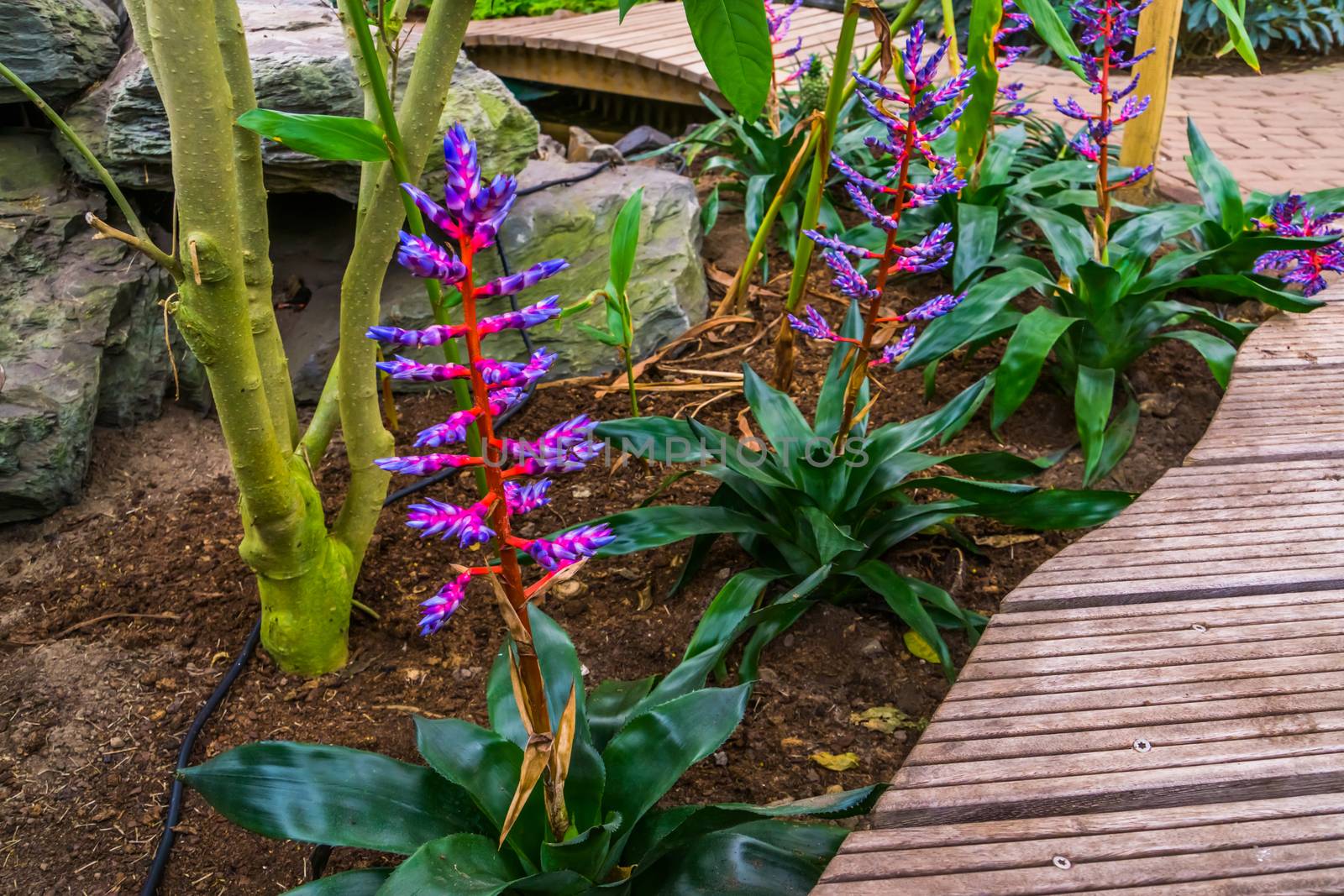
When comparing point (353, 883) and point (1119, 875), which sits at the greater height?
point (1119, 875)

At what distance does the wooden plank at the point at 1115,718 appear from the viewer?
48.3 inches

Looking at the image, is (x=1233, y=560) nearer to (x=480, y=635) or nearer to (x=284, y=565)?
(x=480, y=635)

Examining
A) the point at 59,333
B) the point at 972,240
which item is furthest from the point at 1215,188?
the point at 59,333

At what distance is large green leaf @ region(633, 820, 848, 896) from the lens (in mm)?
1307

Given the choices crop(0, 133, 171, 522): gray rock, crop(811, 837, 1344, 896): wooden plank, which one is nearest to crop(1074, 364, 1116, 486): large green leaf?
crop(811, 837, 1344, 896): wooden plank

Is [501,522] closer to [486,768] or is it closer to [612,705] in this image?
[486,768]

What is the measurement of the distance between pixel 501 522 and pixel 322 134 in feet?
2.23

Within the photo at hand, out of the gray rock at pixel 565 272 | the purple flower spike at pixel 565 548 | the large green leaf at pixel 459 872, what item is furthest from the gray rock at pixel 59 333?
the purple flower spike at pixel 565 548

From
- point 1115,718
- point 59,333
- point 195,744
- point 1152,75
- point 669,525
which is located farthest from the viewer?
point 1152,75

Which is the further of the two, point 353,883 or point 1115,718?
point 353,883

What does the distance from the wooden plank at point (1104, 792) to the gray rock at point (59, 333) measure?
2.24m

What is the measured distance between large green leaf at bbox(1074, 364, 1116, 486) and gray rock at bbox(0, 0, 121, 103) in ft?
9.47

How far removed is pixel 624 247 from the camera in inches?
95.8

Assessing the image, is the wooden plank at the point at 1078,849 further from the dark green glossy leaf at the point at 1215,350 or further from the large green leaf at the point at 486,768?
the dark green glossy leaf at the point at 1215,350
